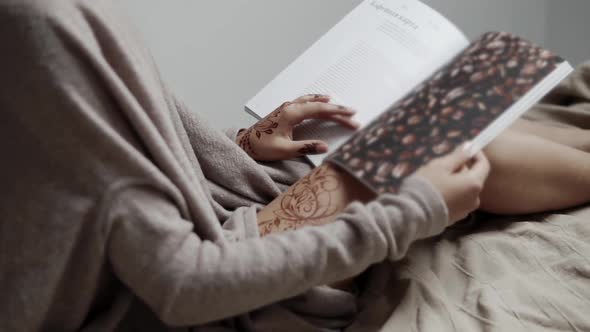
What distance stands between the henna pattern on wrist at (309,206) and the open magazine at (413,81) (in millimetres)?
33

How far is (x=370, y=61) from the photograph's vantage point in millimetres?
793

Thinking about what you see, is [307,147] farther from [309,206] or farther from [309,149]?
[309,206]

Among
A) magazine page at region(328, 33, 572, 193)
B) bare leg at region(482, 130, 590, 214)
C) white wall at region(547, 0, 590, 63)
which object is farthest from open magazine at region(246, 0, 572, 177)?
white wall at region(547, 0, 590, 63)

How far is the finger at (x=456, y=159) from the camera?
58 centimetres

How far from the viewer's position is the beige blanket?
0.62 meters

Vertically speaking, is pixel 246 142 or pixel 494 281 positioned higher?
pixel 246 142

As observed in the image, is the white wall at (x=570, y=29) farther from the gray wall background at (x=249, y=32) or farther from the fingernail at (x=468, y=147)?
the fingernail at (x=468, y=147)

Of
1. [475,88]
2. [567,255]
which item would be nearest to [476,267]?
[567,255]

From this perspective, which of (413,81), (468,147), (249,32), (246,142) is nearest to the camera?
(468,147)

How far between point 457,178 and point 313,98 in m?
0.30

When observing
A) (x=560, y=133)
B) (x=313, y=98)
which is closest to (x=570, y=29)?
(x=560, y=133)

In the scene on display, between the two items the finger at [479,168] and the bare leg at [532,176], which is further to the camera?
the bare leg at [532,176]

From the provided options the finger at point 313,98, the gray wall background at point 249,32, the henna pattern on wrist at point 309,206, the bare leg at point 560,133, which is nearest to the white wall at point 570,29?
the gray wall background at point 249,32

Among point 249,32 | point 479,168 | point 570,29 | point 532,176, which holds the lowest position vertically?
point 570,29
